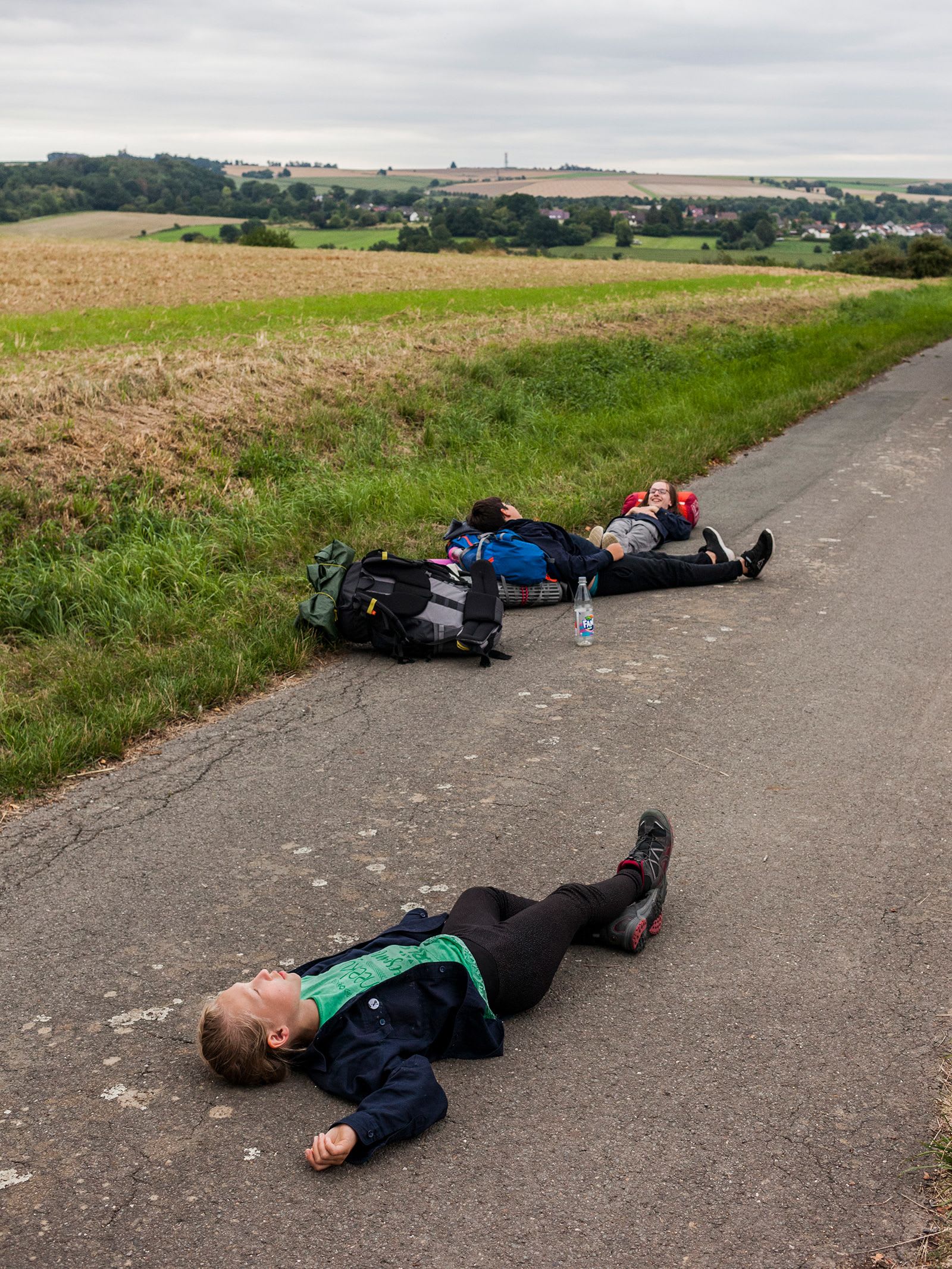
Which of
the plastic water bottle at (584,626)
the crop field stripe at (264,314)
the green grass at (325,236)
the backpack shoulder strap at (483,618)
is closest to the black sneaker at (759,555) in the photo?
the plastic water bottle at (584,626)

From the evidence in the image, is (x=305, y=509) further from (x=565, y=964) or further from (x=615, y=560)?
(x=565, y=964)

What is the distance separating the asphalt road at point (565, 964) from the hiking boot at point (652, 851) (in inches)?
6.5

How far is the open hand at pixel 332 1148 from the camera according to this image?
272 centimetres

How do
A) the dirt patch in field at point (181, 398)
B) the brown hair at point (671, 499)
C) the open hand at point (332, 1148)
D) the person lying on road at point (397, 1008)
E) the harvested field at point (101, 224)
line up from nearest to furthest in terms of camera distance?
the open hand at point (332, 1148) → the person lying on road at point (397, 1008) → the brown hair at point (671, 499) → the dirt patch in field at point (181, 398) → the harvested field at point (101, 224)

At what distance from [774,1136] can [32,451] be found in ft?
27.1

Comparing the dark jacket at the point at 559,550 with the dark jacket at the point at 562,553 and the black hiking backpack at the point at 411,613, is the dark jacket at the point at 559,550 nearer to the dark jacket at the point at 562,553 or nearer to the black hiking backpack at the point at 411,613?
the dark jacket at the point at 562,553

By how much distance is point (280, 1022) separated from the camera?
310 cm

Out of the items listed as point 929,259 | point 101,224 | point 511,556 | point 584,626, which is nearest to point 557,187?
point 101,224

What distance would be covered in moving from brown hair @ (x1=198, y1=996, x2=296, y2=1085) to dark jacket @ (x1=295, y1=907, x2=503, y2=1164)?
140mm

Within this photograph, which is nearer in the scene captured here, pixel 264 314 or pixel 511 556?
pixel 511 556

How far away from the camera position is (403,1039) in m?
3.15

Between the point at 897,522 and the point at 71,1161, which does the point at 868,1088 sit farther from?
the point at 897,522

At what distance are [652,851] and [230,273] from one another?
37680mm

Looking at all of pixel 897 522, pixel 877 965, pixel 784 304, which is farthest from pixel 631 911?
pixel 784 304
